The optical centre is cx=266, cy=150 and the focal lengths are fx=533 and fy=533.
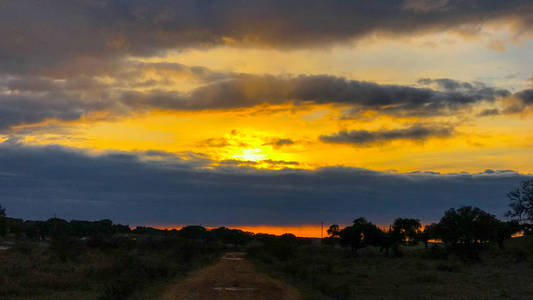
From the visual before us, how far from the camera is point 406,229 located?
90125 millimetres

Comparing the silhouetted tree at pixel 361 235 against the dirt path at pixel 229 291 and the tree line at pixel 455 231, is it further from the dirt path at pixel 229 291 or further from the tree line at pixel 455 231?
the dirt path at pixel 229 291

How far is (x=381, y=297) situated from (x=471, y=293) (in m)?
4.87

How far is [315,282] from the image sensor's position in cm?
3003

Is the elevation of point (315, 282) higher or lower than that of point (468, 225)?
lower

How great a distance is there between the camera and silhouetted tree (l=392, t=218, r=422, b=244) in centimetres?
8762

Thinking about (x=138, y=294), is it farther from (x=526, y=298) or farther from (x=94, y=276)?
(x=526, y=298)

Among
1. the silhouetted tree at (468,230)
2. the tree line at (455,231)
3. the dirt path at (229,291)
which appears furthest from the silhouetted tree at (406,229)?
the dirt path at (229,291)

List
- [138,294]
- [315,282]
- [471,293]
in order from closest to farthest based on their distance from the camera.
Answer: [138,294] → [471,293] → [315,282]

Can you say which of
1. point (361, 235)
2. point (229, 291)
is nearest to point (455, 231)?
point (361, 235)

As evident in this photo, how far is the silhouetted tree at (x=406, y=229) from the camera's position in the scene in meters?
87.6

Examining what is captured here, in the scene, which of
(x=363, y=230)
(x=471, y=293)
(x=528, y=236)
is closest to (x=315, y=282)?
(x=471, y=293)

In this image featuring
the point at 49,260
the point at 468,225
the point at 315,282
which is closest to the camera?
the point at 315,282

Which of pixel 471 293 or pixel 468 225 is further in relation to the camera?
pixel 468 225

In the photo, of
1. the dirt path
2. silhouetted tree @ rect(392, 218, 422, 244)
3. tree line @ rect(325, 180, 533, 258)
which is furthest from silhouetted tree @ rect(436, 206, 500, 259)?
the dirt path
